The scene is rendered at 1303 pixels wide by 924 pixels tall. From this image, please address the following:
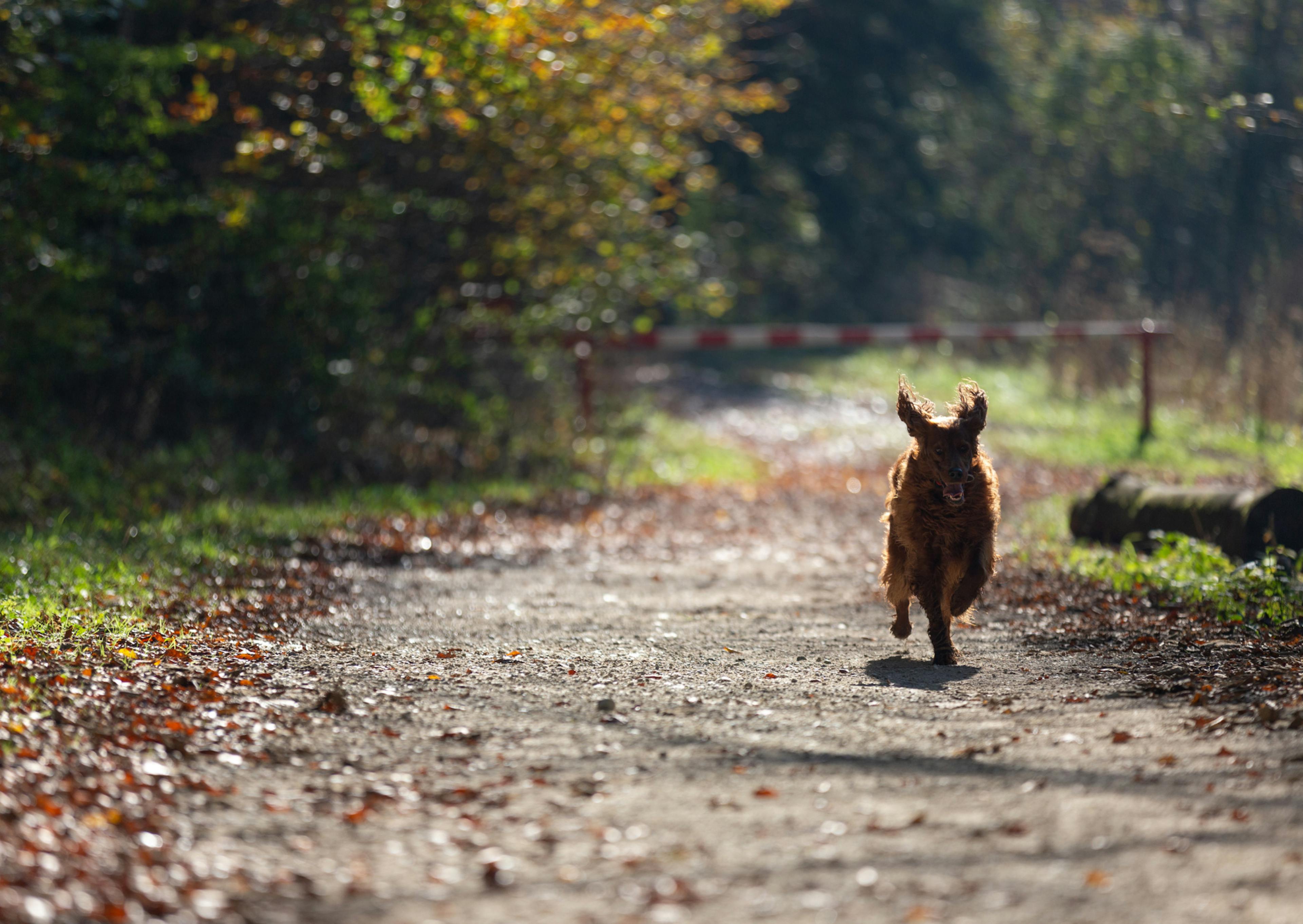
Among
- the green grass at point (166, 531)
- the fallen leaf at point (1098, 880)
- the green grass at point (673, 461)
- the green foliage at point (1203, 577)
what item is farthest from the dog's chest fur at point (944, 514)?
the green grass at point (673, 461)

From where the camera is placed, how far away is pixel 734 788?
4.77 metres

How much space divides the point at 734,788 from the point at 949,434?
2.60m

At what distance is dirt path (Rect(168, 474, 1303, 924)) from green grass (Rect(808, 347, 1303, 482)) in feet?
23.7

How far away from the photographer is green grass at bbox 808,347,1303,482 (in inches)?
607

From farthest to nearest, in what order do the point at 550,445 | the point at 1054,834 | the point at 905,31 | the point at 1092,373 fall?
the point at 905,31, the point at 1092,373, the point at 550,445, the point at 1054,834

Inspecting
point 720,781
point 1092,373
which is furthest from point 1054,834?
point 1092,373

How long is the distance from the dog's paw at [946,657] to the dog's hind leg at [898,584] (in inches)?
15.1

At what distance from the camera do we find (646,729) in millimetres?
5598

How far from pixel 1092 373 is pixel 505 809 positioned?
20.2m

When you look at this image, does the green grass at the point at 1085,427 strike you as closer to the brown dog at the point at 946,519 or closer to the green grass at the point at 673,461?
the green grass at the point at 673,461

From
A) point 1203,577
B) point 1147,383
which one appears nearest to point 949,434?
point 1203,577

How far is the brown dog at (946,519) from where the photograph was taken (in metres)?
6.80

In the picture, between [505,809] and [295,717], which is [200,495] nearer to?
[295,717]

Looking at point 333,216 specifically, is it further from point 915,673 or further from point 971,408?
point 915,673
